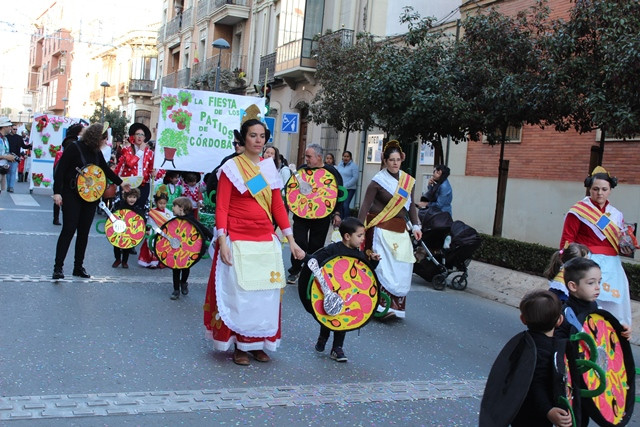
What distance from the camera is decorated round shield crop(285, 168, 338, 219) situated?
988 cm

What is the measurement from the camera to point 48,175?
79.3 ft

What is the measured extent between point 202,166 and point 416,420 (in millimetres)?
9820

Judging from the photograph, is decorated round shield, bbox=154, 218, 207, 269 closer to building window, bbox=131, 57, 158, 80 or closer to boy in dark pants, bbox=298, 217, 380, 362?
boy in dark pants, bbox=298, 217, 380, 362

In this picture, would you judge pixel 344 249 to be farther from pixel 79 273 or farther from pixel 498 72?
pixel 498 72

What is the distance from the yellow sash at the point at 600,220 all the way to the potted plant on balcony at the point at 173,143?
8.57 metres

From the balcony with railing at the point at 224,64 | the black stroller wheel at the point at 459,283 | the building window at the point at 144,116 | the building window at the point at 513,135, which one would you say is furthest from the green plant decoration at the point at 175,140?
the building window at the point at 144,116

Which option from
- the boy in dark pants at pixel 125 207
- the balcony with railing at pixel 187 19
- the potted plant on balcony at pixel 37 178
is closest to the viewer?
the boy in dark pants at pixel 125 207

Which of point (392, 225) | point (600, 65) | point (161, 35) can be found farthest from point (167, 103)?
point (161, 35)

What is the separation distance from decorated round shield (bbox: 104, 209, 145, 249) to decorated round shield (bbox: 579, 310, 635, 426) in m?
7.72

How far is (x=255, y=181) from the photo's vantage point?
6375 millimetres

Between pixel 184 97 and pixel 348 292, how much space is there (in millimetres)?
9015

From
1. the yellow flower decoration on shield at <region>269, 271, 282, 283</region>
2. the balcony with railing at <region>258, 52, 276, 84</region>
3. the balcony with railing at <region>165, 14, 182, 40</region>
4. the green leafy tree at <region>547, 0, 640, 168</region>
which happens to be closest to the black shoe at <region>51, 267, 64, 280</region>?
the yellow flower decoration on shield at <region>269, 271, 282, 283</region>

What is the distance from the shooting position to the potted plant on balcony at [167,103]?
14.2m

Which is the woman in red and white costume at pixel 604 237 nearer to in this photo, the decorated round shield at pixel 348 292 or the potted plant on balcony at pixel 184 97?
the decorated round shield at pixel 348 292
